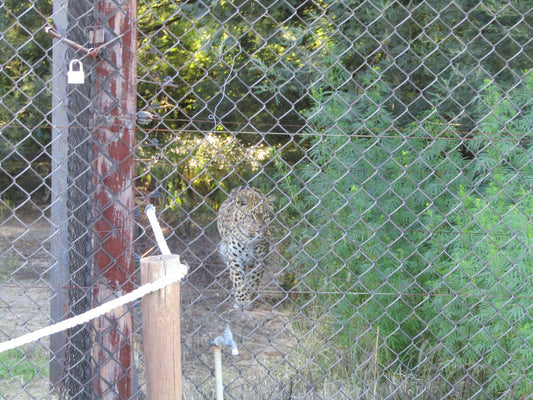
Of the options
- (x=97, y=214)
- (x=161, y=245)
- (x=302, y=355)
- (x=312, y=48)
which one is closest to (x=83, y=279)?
(x=97, y=214)

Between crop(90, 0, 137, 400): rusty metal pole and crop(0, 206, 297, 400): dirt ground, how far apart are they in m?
0.24

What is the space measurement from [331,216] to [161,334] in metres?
1.35

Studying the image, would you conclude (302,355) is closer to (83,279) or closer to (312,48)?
(83,279)

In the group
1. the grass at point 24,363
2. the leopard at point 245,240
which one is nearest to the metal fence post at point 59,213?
the grass at point 24,363

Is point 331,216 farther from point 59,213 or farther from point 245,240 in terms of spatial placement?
point 245,240

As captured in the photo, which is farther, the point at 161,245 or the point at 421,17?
the point at 421,17

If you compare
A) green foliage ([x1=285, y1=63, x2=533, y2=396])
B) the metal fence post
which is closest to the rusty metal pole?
green foliage ([x1=285, y1=63, x2=533, y2=396])

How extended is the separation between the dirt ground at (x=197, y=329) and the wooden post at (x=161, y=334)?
0.69 metres

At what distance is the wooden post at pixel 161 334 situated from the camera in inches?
63.7

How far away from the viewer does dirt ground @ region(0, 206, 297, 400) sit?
2924mm

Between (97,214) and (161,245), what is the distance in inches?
27.8

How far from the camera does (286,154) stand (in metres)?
6.36

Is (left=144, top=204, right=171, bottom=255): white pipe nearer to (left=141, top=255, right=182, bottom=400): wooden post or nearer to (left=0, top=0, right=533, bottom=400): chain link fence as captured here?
(left=141, top=255, right=182, bottom=400): wooden post

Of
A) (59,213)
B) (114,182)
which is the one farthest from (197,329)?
(59,213)
